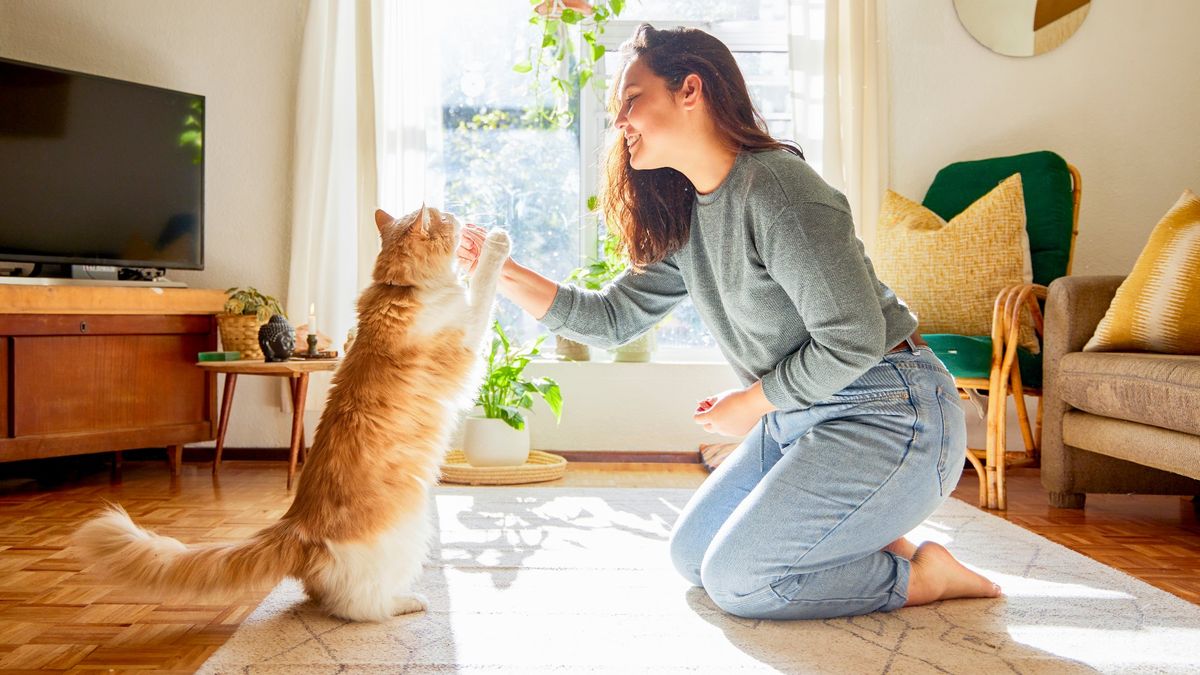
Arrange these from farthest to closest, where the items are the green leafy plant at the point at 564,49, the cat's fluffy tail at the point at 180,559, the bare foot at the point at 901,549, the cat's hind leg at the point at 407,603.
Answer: the green leafy plant at the point at 564,49 → the bare foot at the point at 901,549 → the cat's hind leg at the point at 407,603 → the cat's fluffy tail at the point at 180,559

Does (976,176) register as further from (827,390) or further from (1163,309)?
(827,390)

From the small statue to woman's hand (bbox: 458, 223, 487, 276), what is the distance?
1.44m

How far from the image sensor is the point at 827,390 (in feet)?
4.66

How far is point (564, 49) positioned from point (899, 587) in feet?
8.33

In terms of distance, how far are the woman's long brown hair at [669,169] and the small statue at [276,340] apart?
160 centimetres

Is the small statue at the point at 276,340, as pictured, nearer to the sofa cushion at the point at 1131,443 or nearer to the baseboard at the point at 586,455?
the baseboard at the point at 586,455

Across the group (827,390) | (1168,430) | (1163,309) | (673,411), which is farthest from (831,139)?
(827,390)

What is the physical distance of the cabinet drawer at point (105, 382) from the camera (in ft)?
9.29

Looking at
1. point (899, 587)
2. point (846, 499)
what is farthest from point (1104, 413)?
point (846, 499)

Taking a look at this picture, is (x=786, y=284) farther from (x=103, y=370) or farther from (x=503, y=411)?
(x=103, y=370)

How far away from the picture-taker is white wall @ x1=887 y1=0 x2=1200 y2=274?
358cm

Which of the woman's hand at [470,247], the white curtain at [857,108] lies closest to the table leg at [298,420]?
the woman's hand at [470,247]

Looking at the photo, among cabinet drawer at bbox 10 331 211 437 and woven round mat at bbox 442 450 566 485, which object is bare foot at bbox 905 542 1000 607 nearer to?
woven round mat at bbox 442 450 566 485

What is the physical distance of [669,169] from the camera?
5.50 feet
